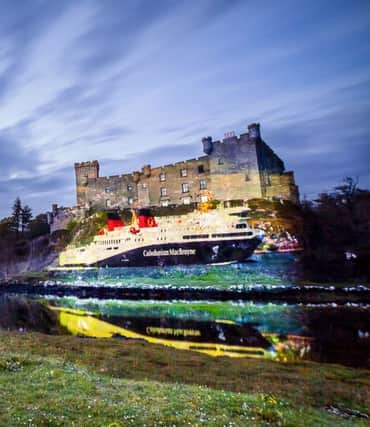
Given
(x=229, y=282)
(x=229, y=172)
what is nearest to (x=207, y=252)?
(x=229, y=282)

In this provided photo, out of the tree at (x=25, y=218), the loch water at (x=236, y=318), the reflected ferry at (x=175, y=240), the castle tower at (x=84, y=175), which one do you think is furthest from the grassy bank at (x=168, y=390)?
the tree at (x=25, y=218)

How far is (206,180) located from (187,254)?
12292 mm

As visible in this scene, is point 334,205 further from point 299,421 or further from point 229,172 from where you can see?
point 299,421

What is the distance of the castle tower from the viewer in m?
59.0

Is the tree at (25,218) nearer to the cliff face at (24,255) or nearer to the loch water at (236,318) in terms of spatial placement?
the cliff face at (24,255)

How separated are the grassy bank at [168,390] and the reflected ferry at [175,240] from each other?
2581cm

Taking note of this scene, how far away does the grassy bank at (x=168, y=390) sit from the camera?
19.5 ft

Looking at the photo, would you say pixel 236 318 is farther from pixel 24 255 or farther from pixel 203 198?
pixel 24 255

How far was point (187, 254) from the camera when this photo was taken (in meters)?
42.3

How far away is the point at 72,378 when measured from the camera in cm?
822

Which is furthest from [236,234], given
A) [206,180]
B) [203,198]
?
[206,180]

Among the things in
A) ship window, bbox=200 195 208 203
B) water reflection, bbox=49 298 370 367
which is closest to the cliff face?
ship window, bbox=200 195 208 203

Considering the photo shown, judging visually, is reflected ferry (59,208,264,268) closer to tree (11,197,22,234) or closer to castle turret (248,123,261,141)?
castle turret (248,123,261,141)

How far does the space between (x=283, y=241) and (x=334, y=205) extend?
13031 mm
